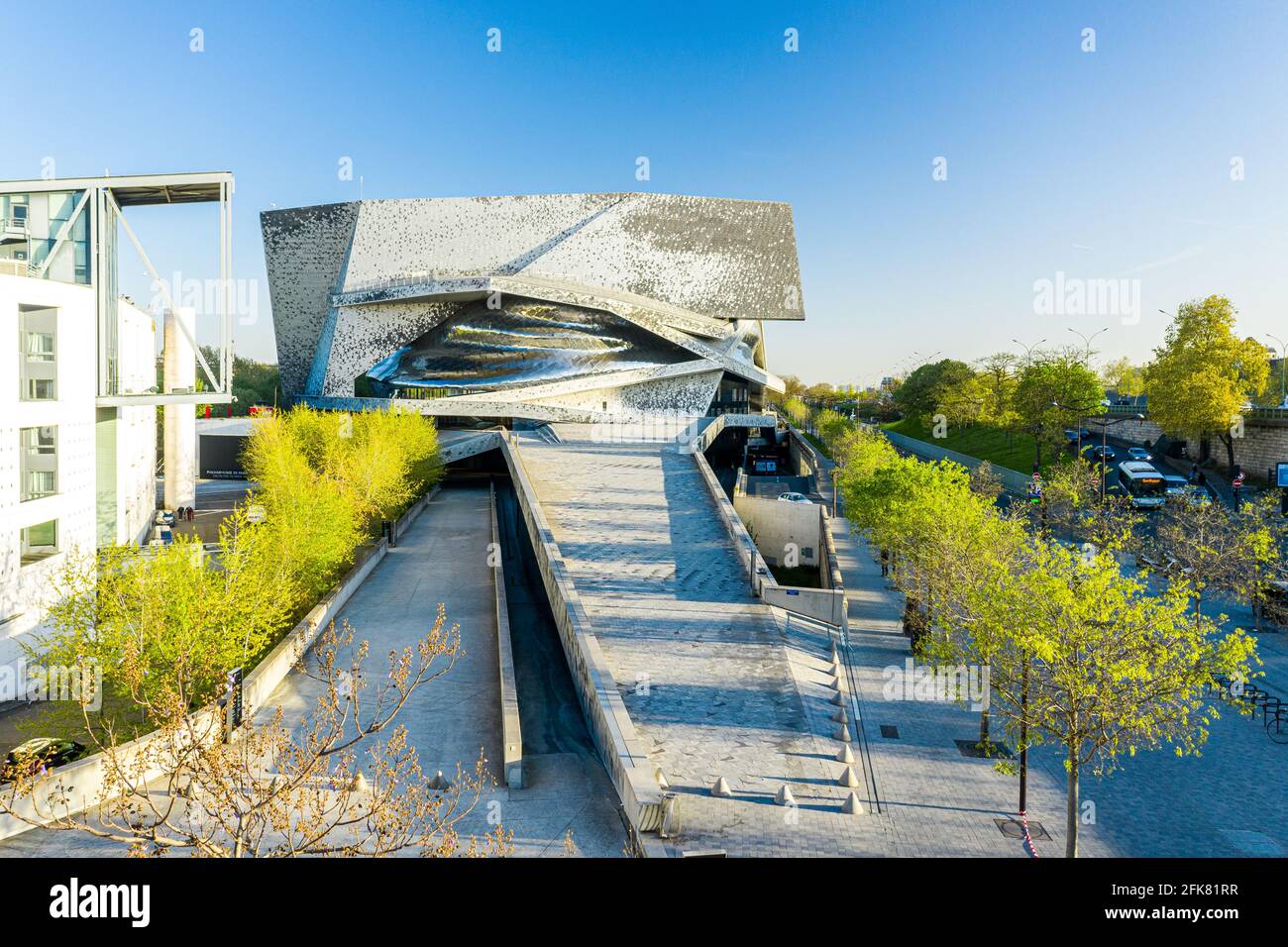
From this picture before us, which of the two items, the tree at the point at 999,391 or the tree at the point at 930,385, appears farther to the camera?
the tree at the point at 930,385

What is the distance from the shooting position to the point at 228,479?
4200 centimetres

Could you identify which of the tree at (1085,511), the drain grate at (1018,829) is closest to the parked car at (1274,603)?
the tree at (1085,511)

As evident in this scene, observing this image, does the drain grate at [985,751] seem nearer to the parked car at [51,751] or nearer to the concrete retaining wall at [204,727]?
the concrete retaining wall at [204,727]

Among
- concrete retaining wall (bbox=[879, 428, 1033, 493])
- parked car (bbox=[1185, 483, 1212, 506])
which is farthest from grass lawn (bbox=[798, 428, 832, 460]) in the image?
parked car (bbox=[1185, 483, 1212, 506])

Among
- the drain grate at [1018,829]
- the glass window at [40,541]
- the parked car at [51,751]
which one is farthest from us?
the glass window at [40,541]

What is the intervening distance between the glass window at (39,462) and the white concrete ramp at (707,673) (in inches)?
411

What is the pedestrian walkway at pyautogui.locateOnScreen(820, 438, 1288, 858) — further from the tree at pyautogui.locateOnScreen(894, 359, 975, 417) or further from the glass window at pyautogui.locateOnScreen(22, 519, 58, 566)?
the tree at pyautogui.locateOnScreen(894, 359, 975, 417)

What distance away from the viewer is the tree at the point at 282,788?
470 centimetres

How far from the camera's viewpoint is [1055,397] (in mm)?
40406

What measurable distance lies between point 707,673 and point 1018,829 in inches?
198

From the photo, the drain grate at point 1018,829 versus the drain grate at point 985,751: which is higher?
the drain grate at point 985,751
